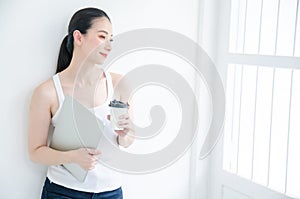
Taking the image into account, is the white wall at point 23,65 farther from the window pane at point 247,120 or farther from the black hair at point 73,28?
the window pane at point 247,120

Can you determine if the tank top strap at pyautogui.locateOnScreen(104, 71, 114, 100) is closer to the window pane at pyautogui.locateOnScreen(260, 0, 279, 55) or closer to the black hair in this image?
the black hair

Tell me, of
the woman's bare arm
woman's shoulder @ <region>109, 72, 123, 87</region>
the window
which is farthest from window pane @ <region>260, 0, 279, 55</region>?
the woman's bare arm

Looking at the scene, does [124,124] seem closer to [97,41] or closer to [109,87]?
[109,87]

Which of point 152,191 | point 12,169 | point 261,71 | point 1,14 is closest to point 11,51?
point 1,14

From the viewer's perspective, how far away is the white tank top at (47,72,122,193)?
1.21m

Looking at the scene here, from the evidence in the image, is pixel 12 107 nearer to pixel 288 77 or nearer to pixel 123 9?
pixel 123 9

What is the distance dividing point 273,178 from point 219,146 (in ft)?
1.04

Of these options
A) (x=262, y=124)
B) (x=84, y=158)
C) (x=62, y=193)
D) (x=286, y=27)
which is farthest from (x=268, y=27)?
(x=62, y=193)

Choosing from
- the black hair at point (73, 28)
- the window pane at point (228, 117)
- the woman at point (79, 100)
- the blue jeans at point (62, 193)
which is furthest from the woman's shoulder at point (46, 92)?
the window pane at point (228, 117)

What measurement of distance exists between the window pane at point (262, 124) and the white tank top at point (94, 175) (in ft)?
2.10

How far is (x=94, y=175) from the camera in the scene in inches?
48.4

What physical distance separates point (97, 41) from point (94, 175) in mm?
478

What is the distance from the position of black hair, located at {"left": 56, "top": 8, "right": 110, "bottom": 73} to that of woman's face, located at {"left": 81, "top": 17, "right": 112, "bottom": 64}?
0.02 m

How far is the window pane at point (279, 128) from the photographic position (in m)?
1.36
